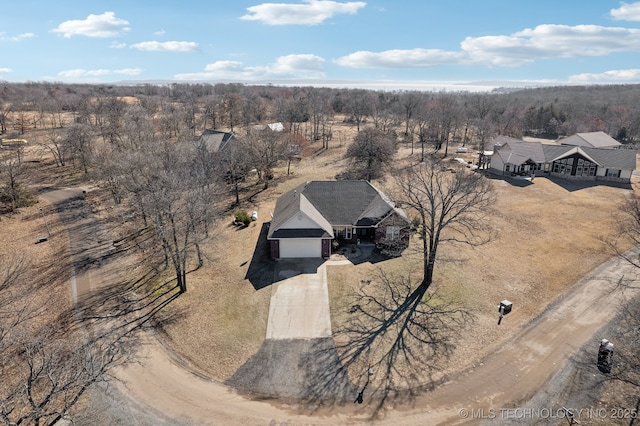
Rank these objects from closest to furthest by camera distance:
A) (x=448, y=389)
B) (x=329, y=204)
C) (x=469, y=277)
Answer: (x=448, y=389) → (x=469, y=277) → (x=329, y=204)

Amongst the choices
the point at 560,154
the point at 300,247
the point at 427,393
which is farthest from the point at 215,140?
the point at 560,154

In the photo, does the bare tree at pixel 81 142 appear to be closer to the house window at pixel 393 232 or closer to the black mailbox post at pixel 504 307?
the house window at pixel 393 232

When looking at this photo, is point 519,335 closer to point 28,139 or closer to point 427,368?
point 427,368

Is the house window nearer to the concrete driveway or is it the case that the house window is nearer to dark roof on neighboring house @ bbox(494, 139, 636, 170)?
the concrete driveway

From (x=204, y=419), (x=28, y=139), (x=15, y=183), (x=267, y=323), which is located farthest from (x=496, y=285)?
(x=28, y=139)

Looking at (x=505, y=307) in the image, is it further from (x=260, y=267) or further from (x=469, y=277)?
(x=260, y=267)

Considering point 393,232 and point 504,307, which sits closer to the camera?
point 504,307
